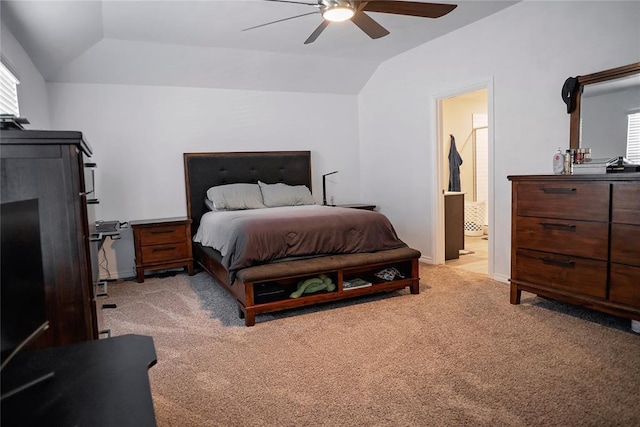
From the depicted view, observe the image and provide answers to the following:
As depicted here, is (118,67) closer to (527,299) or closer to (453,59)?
(453,59)

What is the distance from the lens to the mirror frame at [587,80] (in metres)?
2.83

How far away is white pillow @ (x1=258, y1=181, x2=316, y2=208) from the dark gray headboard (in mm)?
242

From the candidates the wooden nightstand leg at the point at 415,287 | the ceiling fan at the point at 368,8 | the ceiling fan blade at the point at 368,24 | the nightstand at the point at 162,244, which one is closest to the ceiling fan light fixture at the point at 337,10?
the ceiling fan at the point at 368,8

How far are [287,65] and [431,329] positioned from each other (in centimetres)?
347

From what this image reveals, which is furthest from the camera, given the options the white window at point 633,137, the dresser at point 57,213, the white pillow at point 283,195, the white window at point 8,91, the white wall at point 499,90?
the white pillow at point 283,195

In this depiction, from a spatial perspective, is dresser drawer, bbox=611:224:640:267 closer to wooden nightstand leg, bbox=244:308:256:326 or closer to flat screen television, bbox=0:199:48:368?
wooden nightstand leg, bbox=244:308:256:326

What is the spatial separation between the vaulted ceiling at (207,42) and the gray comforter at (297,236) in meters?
1.72

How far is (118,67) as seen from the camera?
4.27 metres

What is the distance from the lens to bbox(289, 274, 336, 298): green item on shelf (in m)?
3.18

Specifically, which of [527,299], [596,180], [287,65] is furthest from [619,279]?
[287,65]

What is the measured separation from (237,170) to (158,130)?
0.99 meters

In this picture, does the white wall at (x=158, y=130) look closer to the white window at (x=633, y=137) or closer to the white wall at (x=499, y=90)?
the white wall at (x=499, y=90)

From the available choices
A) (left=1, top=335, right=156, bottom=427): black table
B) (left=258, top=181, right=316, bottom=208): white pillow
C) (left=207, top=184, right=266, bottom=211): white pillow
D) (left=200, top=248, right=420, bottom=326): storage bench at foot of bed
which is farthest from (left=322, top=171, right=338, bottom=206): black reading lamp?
(left=1, top=335, right=156, bottom=427): black table

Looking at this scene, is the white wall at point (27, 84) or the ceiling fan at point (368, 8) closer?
the ceiling fan at point (368, 8)
